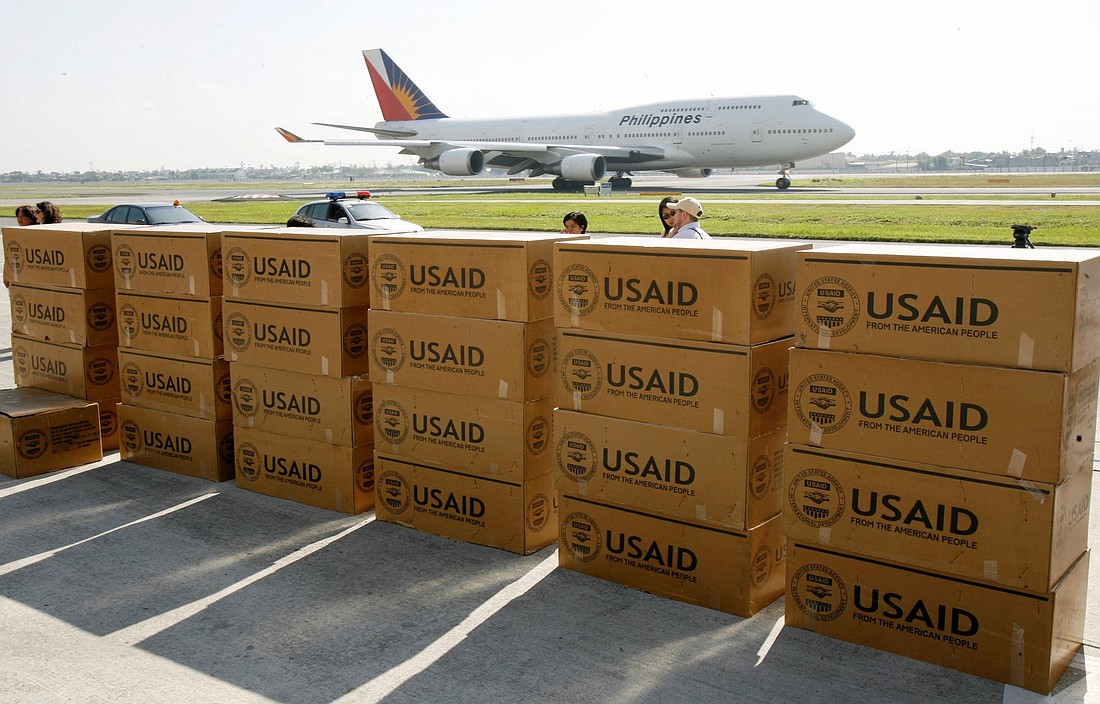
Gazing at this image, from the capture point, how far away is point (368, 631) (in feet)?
13.2

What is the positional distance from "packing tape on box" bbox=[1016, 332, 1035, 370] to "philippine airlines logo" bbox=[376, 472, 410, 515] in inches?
126

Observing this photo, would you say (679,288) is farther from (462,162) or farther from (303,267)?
(462,162)

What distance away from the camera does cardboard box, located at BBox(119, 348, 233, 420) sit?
624 cm

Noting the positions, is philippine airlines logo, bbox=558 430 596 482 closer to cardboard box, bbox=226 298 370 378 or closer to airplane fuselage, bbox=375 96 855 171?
cardboard box, bbox=226 298 370 378

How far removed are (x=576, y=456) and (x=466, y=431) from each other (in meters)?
0.71

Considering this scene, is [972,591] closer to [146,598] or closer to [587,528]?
[587,528]

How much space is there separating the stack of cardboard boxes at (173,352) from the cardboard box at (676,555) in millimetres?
2715

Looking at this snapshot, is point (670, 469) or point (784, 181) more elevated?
point (784, 181)

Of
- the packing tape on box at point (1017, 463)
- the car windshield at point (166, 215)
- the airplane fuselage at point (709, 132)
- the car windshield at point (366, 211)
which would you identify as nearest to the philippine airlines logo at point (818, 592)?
the packing tape on box at point (1017, 463)

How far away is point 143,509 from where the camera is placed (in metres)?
5.64

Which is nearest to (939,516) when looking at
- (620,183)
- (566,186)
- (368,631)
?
(368,631)

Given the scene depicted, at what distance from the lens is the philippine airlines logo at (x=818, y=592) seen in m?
3.99

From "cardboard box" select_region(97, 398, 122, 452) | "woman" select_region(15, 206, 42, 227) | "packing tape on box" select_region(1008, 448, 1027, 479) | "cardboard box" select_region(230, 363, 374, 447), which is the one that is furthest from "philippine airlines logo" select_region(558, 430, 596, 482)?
"woman" select_region(15, 206, 42, 227)

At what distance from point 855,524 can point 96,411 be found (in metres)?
5.14
